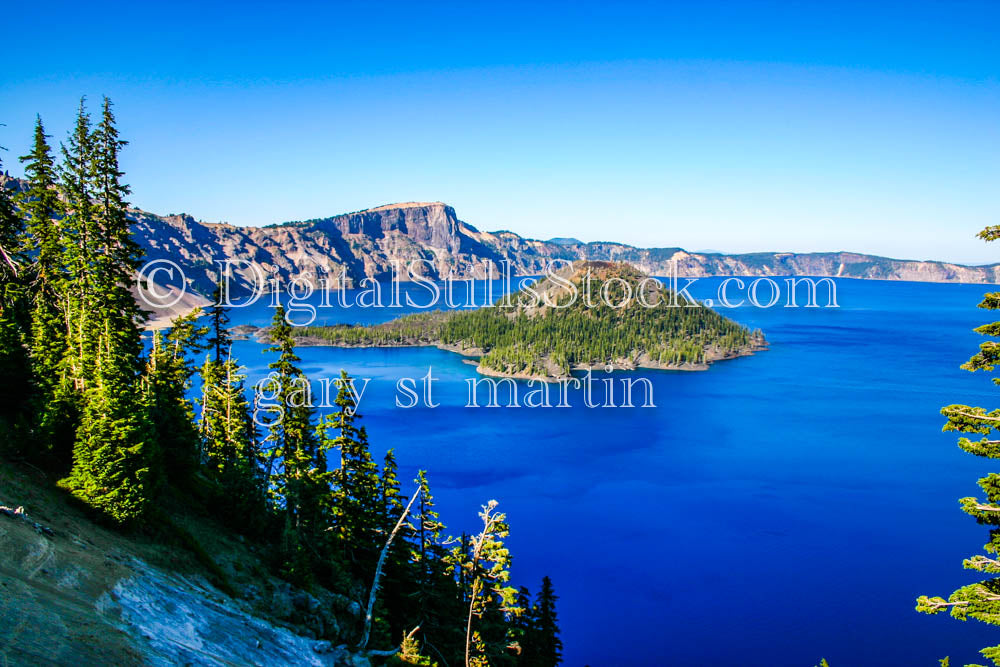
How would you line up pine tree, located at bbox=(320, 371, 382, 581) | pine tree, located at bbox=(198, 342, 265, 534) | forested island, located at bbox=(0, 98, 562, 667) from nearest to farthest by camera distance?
1. forested island, located at bbox=(0, 98, 562, 667)
2. pine tree, located at bbox=(198, 342, 265, 534)
3. pine tree, located at bbox=(320, 371, 382, 581)

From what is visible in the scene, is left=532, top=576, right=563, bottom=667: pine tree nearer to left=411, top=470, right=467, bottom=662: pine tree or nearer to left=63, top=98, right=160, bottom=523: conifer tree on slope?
left=411, top=470, right=467, bottom=662: pine tree

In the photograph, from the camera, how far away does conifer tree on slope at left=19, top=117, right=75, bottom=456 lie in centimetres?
2217

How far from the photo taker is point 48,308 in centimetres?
2919

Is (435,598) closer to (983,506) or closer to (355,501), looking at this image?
(355,501)

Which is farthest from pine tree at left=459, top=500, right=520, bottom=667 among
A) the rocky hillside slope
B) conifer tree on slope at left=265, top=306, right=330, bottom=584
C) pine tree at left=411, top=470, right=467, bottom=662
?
conifer tree on slope at left=265, top=306, right=330, bottom=584

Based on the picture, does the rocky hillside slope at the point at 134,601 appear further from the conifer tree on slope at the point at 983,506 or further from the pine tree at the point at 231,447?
the conifer tree on slope at the point at 983,506

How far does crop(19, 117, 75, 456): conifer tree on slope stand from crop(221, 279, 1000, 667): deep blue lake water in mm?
38384

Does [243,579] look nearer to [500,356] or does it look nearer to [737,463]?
[737,463]

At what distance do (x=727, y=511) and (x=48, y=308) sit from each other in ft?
226

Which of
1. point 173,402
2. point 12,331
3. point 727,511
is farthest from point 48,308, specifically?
point 727,511

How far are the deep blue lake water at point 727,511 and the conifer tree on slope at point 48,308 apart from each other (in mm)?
38384

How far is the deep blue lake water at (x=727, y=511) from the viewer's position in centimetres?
4716

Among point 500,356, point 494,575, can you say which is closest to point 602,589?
point 494,575

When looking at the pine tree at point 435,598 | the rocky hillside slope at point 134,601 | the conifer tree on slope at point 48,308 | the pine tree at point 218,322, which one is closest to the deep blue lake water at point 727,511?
the pine tree at point 435,598
